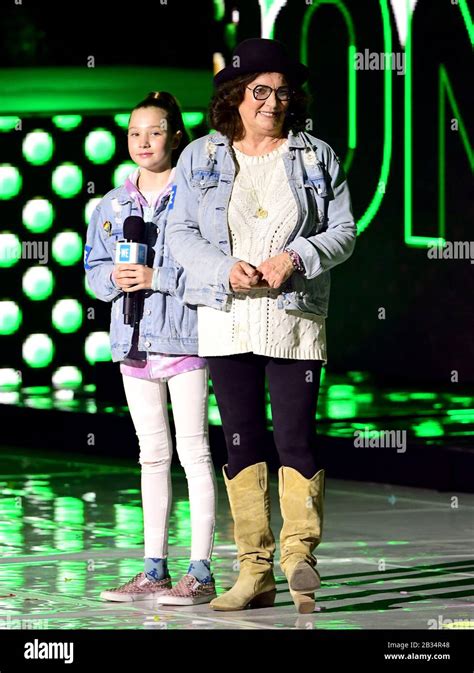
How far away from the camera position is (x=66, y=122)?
17.8 meters

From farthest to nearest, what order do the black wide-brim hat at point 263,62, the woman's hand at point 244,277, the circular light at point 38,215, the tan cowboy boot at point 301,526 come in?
the circular light at point 38,215, the black wide-brim hat at point 263,62, the tan cowboy boot at point 301,526, the woman's hand at point 244,277

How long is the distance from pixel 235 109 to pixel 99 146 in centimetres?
1175

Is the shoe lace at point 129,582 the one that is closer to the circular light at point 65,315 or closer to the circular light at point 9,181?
the circular light at point 65,315

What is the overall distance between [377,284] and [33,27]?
423 cm

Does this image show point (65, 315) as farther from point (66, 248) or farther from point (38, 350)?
point (66, 248)

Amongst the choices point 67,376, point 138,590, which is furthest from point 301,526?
point 67,376

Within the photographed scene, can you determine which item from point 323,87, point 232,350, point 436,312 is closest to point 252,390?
point 232,350

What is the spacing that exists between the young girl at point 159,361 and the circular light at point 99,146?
11244 mm

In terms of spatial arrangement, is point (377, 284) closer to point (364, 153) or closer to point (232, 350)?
point (364, 153)

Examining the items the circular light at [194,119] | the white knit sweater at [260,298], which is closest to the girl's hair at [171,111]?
the white knit sweater at [260,298]

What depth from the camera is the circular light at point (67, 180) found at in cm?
1767

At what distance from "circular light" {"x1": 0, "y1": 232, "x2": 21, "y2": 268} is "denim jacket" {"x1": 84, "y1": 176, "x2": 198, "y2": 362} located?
10913 millimetres

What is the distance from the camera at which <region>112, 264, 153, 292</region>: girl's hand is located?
247 inches
